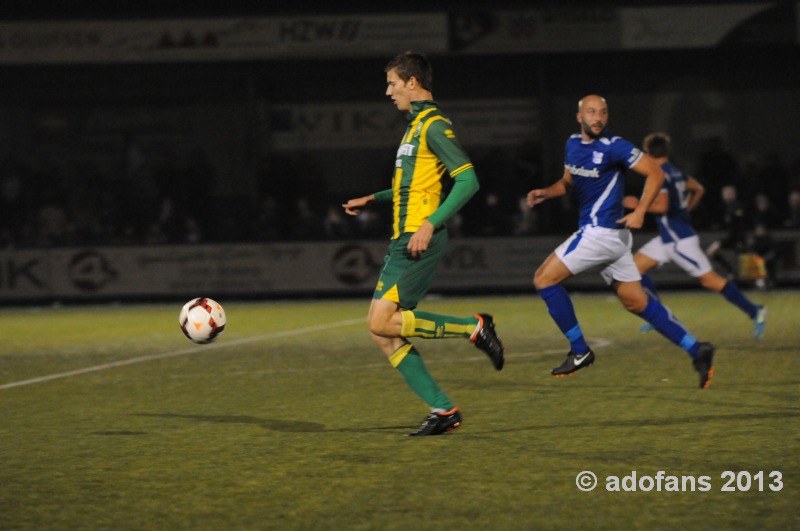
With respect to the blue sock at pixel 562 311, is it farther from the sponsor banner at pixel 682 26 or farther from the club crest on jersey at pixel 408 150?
the sponsor banner at pixel 682 26

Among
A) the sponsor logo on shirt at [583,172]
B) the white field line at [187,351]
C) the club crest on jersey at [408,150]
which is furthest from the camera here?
the white field line at [187,351]

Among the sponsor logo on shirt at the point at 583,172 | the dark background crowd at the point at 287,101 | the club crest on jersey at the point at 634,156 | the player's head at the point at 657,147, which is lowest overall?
the sponsor logo on shirt at the point at 583,172

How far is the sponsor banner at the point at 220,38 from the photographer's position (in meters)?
24.4

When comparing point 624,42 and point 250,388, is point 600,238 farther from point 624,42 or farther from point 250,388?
point 624,42

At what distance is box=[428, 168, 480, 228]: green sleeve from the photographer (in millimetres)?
7098

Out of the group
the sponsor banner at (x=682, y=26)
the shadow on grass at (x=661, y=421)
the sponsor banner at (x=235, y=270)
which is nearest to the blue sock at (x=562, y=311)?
the shadow on grass at (x=661, y=421)

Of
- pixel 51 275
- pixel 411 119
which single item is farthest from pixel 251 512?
pixel 51 275

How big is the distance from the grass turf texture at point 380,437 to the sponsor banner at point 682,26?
11537mm

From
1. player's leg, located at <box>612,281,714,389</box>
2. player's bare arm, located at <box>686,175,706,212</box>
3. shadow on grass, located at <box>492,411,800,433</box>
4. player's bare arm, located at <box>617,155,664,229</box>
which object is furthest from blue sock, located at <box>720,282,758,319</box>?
shadow on grass, located at <box>492,411,800,433</box>

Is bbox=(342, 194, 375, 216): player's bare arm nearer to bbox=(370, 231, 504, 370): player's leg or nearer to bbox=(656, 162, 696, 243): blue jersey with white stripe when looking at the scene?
bbox=(370, 231, 504, 370): player's leg

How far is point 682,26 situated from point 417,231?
18348 mm

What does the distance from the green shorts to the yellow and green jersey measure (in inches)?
4.6

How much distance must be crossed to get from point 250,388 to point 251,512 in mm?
4412

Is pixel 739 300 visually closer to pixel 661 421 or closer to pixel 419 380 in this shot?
pixel 661 421
